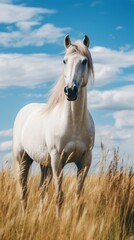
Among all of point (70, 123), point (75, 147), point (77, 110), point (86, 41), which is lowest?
point (75, 147)

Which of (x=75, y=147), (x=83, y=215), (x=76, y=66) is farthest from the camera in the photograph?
(x=75, y=147)

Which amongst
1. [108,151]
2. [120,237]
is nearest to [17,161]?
[108,151]

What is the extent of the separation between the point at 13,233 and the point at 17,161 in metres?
2.99

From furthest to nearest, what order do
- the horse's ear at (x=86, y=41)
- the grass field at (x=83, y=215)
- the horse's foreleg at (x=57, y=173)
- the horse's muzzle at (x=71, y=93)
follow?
the horse's ear at (x=86, y=41), the horse's foreleg at (x=57, y=173), the horse's muzzle at (x=71, y=93), the grass field at (x=83, y=215)

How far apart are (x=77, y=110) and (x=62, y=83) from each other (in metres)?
0.48

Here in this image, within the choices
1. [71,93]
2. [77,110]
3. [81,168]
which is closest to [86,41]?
[77,110]

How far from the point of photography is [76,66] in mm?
5277

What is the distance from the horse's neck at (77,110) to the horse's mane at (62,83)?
0.86 ft

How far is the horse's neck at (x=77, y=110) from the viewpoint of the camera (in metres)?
5.54

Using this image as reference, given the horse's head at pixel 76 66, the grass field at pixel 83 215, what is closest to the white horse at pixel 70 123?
the horse's head at pixel 76 66

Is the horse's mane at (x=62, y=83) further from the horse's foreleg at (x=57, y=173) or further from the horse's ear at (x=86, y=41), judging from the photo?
the horse's foreleg at (x=57, y=173)

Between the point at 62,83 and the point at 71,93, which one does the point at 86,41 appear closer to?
the point at 62,83

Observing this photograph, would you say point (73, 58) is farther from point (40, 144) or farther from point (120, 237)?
point (120, 237)

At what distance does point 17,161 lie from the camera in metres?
7.23
